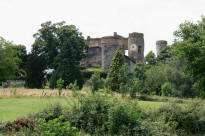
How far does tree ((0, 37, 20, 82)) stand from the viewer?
3659cm

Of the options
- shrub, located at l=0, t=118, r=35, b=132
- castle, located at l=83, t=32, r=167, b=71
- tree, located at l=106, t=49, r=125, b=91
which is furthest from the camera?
castle, located at l=83, t=32, r=167, b=71

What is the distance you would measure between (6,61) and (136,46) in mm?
26239

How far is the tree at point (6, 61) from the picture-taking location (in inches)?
1441

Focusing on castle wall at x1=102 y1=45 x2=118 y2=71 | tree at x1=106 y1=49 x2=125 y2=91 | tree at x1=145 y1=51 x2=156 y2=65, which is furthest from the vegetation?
tree at x1=145 y1=51 x2=156 y2=65

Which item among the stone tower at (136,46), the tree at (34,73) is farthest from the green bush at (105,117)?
the stone tower at (136,46)

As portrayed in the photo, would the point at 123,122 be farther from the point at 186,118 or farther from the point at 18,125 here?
the point at 186,118

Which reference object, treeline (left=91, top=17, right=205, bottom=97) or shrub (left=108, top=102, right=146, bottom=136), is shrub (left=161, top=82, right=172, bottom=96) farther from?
shrub (left=108, top=102, right=146, bottom=136)

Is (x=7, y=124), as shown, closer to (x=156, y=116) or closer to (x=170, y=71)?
(x=156, y=116)

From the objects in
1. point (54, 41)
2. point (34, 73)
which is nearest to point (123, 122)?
point (34, 73)

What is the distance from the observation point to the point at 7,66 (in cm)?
3706

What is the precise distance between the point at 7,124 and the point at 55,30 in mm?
37985

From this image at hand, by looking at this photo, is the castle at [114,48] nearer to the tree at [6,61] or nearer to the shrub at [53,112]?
the tree at [6,61]

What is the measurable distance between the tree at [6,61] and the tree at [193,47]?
24.8m

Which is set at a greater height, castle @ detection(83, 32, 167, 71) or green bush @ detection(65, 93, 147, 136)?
castle @ detection(83, 32, 167, 71)
